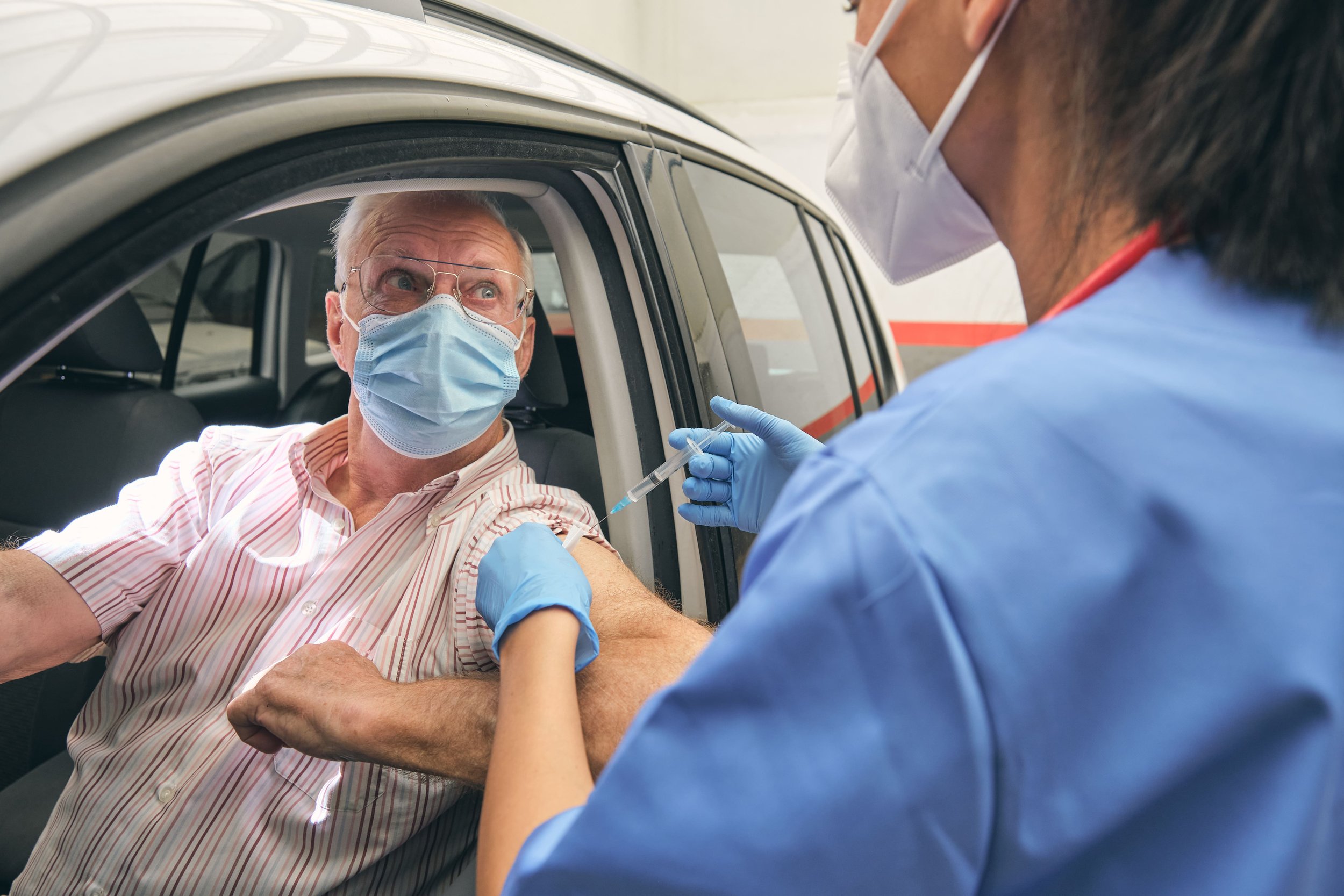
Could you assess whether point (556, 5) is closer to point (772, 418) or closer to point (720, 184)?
point (720, 184)

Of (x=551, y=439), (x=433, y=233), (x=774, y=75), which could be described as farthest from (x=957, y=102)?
(x=774, y=75)

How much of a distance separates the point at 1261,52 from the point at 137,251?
30.8 inches

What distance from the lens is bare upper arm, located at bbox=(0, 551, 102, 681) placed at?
1.33 metres

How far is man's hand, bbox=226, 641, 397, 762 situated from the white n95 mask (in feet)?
3.23

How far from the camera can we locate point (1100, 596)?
44 cm

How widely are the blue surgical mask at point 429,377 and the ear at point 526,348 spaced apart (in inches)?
6.9

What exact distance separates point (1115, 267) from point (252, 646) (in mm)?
1409

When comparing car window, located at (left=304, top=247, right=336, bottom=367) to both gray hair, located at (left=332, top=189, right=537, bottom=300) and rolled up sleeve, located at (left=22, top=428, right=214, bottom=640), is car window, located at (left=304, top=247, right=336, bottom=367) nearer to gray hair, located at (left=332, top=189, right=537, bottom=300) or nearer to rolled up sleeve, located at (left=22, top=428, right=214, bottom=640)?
gray hair, located at (left=332, top=189, right=537, bottom=300)

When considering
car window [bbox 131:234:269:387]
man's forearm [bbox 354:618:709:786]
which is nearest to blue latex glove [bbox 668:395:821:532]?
man's forearm [bbox 354:618:709:786]

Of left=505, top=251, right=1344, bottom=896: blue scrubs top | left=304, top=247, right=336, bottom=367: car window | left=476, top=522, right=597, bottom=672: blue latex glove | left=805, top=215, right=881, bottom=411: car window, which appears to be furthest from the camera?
left=304, top=247, right=336, bottom=367: car window

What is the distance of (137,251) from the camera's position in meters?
0.58

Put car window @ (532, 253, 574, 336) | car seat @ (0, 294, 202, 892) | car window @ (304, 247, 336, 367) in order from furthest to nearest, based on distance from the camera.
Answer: car window @ (304, 247, 336, 367)
car window @ (532, 253, 574, 336)
car seat @ (0, 294, 202, 892)

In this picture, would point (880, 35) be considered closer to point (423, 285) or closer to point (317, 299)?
point (423, 285)

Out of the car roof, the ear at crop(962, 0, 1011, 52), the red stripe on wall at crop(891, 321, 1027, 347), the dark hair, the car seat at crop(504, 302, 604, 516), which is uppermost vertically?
the car roof
